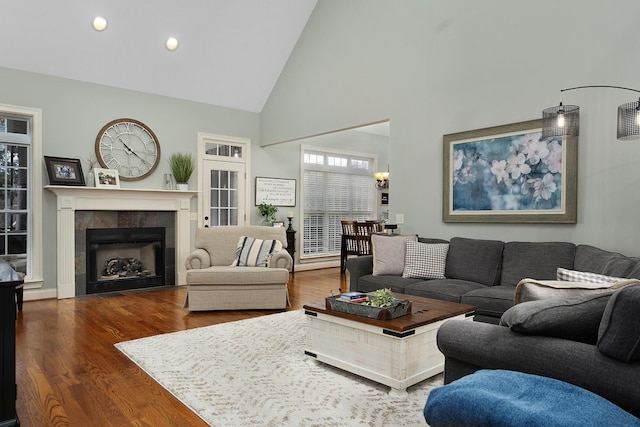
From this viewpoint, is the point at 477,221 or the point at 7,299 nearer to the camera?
the point at 7,299

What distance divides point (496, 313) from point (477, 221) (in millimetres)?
1370

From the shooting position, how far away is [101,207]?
223 inches

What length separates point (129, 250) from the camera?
6238mm

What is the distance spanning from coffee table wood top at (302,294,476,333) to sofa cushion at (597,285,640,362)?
3.81 feet

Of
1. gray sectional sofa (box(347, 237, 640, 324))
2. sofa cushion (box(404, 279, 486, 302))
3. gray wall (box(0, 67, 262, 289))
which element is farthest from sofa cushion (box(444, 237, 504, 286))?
gray wall (box(0, 67, 262, 289))

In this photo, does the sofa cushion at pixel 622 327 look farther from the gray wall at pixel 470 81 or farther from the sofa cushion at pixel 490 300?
the gray wall at pixel 470 81

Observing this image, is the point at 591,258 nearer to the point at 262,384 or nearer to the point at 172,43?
the point at 262,384

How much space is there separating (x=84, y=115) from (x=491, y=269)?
17.1ft

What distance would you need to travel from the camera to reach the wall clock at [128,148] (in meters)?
5.77

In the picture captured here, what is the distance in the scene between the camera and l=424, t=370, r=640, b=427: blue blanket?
125 centimetres

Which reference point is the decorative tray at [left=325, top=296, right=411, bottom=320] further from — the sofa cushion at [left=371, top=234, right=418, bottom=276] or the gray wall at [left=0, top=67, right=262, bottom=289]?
the gray wall at [left=0, top=67, right=262, bottom=289]


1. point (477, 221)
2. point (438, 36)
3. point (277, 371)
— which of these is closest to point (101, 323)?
point (277, 371)

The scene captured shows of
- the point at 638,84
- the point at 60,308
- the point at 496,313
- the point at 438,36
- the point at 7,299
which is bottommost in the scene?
the point at 60,308

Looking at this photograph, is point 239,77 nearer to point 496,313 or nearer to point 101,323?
point 101,323
